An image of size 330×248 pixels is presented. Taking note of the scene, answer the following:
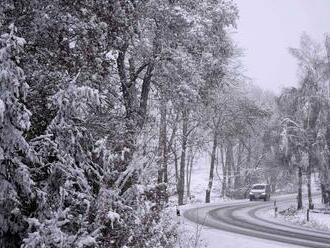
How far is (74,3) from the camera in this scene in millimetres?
7777

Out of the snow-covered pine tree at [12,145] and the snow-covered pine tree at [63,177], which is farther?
the snow-covered pine tree at [63,177]

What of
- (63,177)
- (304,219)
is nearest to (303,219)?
(304,219)

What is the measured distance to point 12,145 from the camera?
5.86 meters

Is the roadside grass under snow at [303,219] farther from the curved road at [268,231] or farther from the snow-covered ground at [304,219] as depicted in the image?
the curved road at [268,231]

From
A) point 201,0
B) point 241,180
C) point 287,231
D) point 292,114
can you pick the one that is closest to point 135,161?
point 201,0

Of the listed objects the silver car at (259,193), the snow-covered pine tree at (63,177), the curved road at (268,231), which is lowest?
the silver car at (259,193)

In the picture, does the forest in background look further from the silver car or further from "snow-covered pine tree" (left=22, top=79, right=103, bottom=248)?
the silver car

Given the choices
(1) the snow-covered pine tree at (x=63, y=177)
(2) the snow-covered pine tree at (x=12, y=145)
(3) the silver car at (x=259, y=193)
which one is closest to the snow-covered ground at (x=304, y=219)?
(3) the silver car at (x=259, y=193)

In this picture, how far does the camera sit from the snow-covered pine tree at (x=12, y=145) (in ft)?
19.0

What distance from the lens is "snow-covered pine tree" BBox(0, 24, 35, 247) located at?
5.80m

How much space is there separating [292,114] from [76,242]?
32.4 m

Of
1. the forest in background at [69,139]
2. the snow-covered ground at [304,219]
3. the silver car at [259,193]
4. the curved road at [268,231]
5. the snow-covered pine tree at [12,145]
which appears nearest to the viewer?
the snow-covered pine tree at [12,145]

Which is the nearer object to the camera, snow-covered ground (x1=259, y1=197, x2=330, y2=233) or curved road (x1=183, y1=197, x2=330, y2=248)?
curved road (x1=183, y1=197, x2=330, y2=248)

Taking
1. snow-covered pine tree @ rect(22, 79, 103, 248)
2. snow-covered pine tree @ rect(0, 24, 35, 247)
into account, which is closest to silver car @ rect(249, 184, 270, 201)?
snow-covered pine tree @ rect(22, 79, 103, 248)
